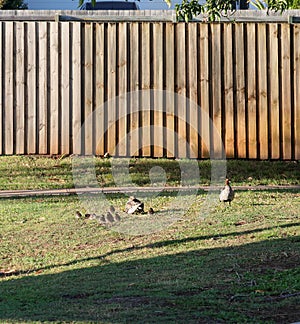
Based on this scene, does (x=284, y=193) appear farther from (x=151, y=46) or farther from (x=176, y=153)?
(x=151, y=46)

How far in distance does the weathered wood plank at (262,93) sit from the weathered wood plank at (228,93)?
430 millimetres

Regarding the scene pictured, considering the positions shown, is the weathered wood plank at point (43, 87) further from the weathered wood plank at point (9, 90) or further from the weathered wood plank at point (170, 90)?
the weathered wood plank at point (170, 90)

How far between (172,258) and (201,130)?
5.40 metres

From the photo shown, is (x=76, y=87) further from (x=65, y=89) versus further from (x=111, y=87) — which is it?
(x=111, y=87)

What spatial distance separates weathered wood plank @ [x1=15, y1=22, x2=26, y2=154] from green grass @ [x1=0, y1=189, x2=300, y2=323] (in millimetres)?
2489

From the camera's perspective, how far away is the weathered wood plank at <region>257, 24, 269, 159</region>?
12742mm

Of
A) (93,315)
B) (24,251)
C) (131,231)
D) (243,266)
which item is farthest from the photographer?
(131,231)

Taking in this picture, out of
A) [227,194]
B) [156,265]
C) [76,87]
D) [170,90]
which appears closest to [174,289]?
[156,265]

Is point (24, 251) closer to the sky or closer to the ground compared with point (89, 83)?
closer to the ground

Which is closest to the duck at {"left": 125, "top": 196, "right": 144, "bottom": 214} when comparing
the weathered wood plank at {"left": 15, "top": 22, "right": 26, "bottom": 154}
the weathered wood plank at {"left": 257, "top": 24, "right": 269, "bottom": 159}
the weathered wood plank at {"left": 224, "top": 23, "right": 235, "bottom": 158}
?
the weathered wood plank at {"left": 224, "top": 23, "right": 235, "bottom": 158}

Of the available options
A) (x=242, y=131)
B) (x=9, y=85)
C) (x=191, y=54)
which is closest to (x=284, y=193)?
(x=242, y=131)

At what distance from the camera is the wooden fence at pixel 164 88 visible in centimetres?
1276

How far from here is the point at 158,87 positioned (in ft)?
42.0

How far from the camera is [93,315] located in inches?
217
